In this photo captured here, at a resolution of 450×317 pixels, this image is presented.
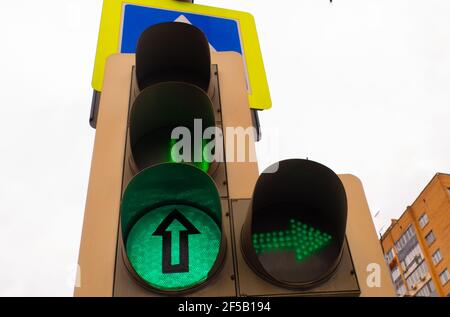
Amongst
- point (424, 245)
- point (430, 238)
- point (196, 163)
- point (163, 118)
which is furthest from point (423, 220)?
point (163, 118)

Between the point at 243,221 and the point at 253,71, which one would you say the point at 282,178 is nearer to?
the point at 243,221

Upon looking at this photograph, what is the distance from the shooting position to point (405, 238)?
36156mm

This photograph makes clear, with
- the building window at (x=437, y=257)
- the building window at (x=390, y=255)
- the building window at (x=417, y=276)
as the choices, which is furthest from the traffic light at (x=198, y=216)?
the building window at (x=390, y=255)

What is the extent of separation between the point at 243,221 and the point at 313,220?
324 millimetres

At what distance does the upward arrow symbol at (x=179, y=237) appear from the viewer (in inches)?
74.2

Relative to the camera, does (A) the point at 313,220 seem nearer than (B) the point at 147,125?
Yes

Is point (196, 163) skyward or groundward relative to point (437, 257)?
groundward

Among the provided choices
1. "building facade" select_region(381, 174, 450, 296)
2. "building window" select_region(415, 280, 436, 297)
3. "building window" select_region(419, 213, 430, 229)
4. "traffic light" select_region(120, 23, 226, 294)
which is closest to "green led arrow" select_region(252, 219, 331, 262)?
"traffic light" select_region(120, 23, 226, 294)

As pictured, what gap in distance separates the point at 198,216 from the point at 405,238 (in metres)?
37.4

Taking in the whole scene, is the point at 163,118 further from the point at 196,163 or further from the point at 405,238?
the point at 405,238

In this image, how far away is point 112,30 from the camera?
140 inches

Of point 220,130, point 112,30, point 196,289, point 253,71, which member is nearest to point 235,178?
point 220,130

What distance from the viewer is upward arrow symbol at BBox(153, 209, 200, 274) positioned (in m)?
1.88

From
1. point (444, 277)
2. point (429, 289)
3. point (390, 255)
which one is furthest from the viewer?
point (390, 255)
